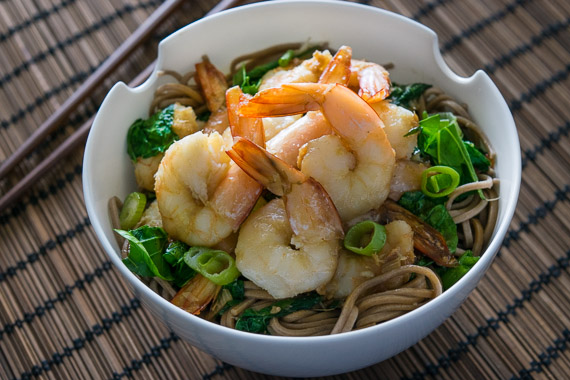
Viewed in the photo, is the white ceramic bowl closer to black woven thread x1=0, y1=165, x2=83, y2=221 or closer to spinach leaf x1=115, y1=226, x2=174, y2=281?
spinach leaf x1=115, y1=226, x2=174, y2=281

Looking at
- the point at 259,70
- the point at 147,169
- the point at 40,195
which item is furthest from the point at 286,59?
the point at 40,195

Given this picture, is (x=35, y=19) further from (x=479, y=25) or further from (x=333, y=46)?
(x=479, y=25)

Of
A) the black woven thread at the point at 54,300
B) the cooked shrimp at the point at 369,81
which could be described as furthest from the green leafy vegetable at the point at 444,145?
the black woven thread at the point at 54,300

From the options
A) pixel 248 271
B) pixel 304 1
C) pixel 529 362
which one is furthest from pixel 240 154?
pixel 529 362

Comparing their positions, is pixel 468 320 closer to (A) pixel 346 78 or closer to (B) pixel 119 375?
(A) pixel 346 78

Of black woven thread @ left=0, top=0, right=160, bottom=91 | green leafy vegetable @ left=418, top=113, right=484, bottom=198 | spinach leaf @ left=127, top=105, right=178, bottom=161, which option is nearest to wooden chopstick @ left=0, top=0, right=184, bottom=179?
black woven thread @ left=0, top=0, right=160, bottom=91

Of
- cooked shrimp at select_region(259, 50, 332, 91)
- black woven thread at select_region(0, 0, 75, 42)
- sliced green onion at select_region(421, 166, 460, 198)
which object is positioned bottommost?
sliced green onion at select_region(421, 166, 460, 198)

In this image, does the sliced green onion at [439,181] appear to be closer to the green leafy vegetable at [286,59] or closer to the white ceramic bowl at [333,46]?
the white ceramic bowl at [333,46]
